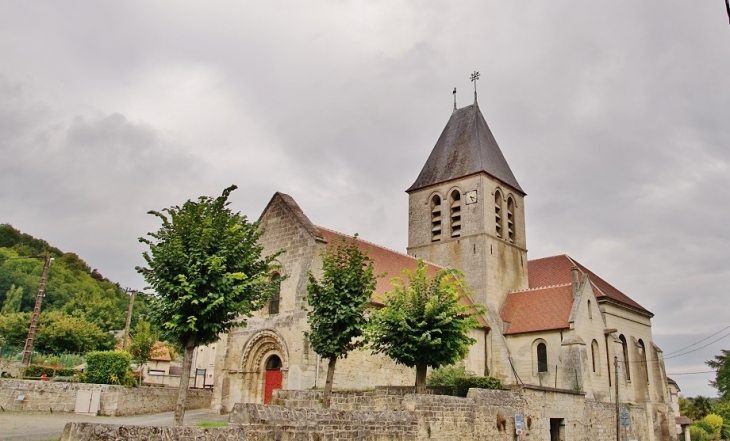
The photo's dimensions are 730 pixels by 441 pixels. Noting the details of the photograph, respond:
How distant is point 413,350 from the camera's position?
19.5 meters

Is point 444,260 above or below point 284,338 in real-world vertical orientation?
above

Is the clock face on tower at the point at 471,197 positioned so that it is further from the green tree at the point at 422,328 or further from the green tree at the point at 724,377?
the green tree at the point at 724,377

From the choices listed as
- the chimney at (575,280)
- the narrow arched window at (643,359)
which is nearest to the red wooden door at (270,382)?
the chimney at (575,280)

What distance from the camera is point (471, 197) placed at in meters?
34.7

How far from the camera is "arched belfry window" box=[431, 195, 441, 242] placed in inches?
1419

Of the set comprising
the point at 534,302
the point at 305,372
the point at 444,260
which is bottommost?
the point at 305,372

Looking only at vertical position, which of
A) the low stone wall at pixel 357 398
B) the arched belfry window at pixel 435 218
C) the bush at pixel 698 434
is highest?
the arched belfry window at pixel 435 218

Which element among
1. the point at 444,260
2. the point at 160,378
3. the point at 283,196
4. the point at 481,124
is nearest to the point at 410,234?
the point at 444,260

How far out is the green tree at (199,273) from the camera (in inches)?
623

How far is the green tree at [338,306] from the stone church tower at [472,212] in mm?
14686

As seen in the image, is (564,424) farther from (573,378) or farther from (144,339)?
(144,339)

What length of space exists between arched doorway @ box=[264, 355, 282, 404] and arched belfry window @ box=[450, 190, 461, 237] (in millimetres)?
14536

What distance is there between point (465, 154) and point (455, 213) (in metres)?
3.75

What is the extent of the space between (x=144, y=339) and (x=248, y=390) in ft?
42.3
